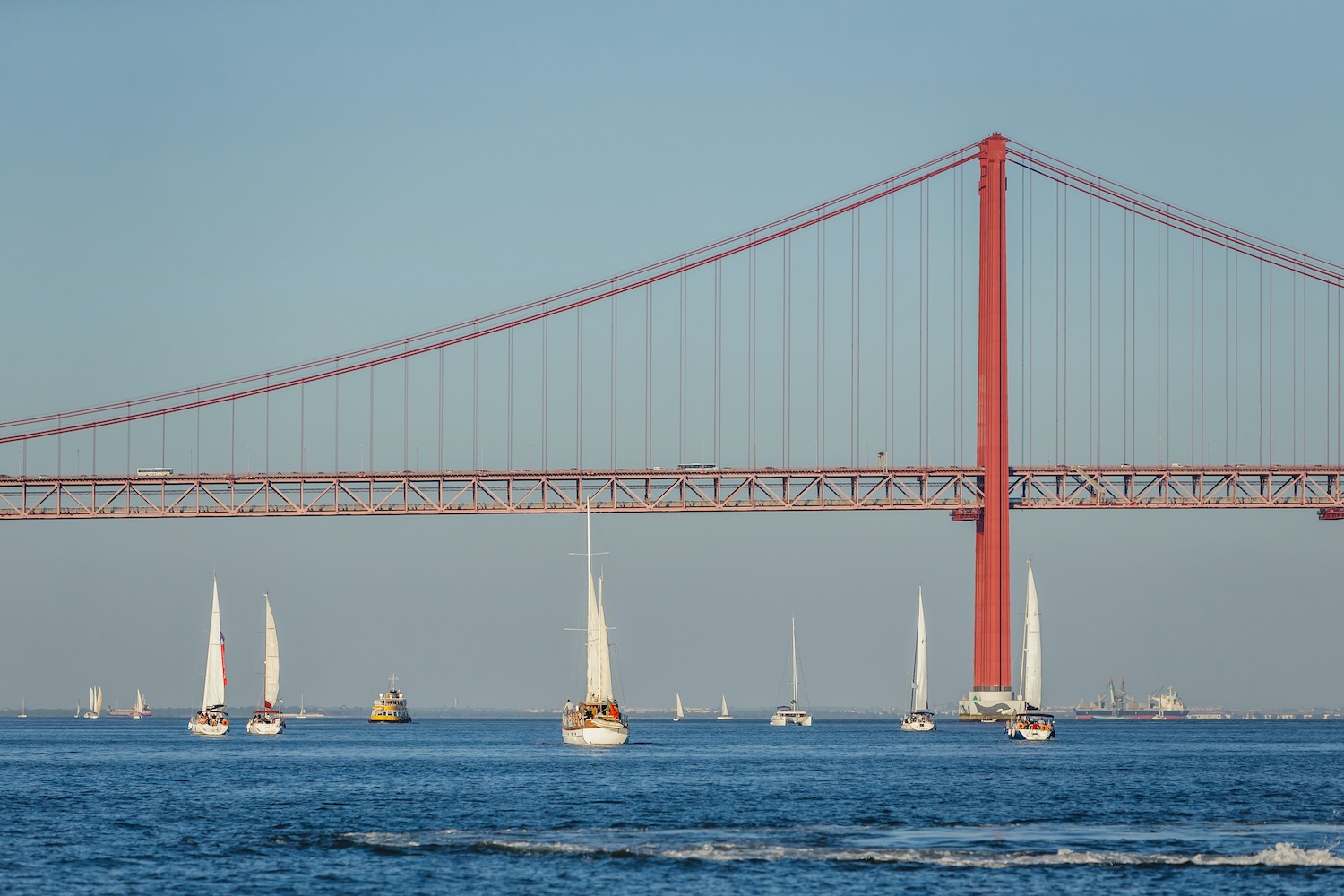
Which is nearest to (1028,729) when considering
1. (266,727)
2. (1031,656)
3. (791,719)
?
(1031,656)

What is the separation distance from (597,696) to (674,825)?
131 feet

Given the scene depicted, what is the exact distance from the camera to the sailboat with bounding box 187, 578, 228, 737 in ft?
351

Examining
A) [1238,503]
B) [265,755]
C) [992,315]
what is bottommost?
[265,755]

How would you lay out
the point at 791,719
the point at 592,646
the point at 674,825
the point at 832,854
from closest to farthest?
the point at 832,854, the point at 674,825, the point at 592,646, the point at 791,719

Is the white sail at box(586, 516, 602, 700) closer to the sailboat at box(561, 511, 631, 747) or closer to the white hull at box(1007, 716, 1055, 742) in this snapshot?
the sailboat at box(561, 511, 631, 747)

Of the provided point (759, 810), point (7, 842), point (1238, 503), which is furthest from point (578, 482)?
point (7, 842)

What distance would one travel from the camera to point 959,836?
131 ft

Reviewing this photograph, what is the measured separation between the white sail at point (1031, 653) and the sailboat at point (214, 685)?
41444 millimetres

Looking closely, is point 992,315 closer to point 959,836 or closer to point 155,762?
point 155,762

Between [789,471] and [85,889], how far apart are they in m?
59.9

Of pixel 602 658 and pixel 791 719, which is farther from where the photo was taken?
pixel 791 719

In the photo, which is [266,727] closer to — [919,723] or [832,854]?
[919,723]

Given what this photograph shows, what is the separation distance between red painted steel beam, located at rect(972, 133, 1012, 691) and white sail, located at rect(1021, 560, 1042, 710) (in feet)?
42.7

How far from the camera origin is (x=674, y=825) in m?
42.6
